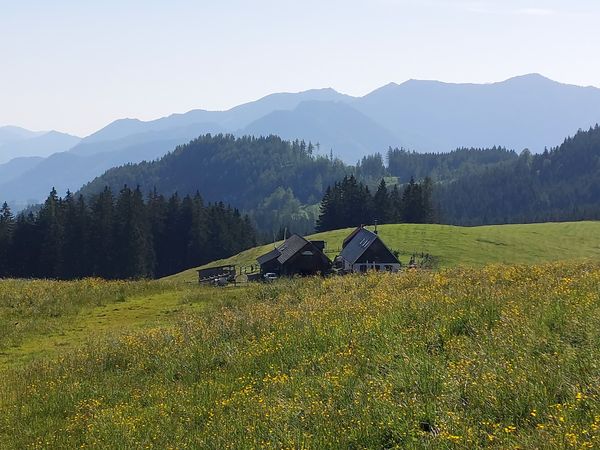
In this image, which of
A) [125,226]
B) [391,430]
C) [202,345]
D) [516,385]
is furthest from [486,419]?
[125,226]

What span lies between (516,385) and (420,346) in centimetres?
274

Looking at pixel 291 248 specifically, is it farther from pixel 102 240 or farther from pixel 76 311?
pixel 76 311

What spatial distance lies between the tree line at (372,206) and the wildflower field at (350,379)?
96.0 m

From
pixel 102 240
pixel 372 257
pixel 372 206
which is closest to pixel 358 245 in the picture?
pixel 372 257

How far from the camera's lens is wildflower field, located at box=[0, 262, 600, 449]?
625 cm

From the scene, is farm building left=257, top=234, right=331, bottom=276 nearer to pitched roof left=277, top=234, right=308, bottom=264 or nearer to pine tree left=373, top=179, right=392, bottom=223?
pitched roof left=277, top=234, right=308, bottom=264

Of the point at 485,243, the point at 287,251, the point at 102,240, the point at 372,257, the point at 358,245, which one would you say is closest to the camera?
the point at 372,257

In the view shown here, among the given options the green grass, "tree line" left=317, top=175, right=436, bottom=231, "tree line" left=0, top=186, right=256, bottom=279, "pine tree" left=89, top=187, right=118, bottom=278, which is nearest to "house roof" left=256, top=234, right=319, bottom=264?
"tree line" left=0, top=186, right=256, bottom=279

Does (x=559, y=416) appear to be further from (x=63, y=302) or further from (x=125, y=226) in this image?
(x=125, y=226)

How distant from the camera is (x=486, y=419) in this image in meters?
6.16

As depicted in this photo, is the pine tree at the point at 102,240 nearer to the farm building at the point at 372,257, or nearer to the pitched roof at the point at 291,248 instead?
the pitched roof at the point at 291,248

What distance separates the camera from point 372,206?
112062 mm

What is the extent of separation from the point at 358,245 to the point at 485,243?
69.6ft

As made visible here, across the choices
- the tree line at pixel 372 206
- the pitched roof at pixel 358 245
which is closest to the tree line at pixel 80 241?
the pitched roof at pixel 358 245
